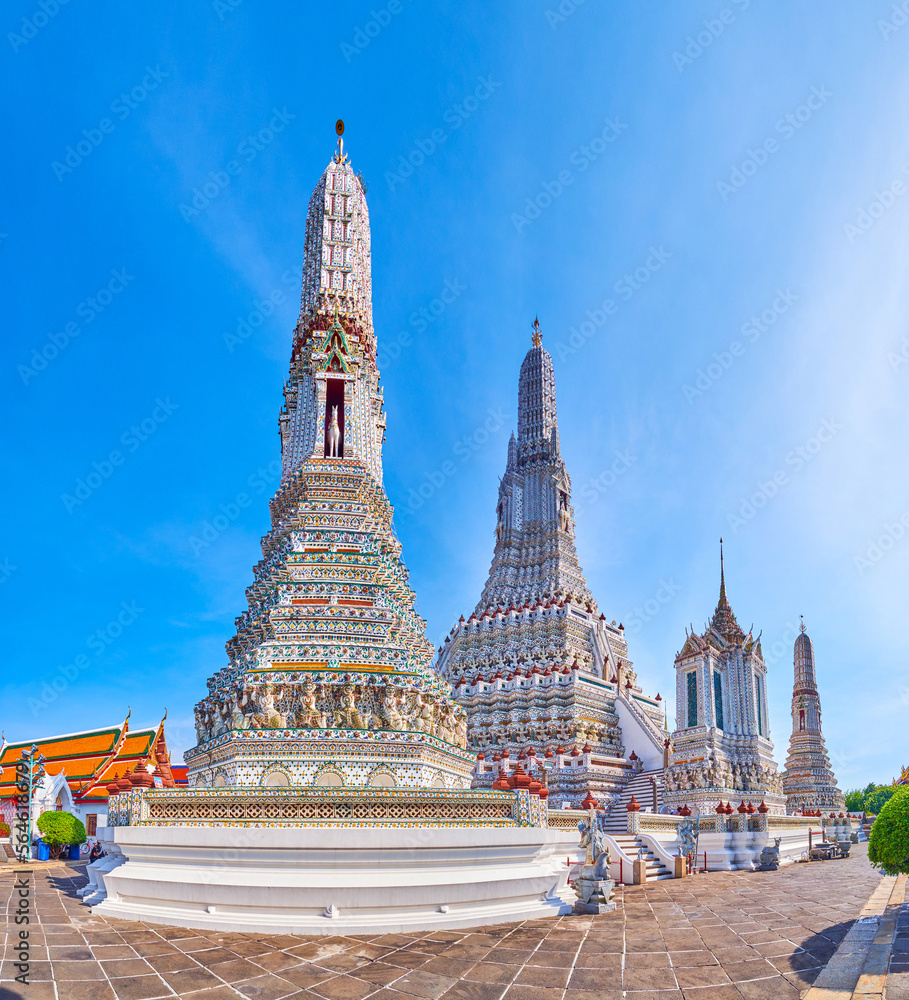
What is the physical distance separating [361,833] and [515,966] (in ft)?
10.2

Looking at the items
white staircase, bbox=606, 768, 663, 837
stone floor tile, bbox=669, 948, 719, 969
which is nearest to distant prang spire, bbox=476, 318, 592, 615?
white staircase, bbox=606, 768, 663, 837

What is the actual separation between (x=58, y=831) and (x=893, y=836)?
2170 centimetres

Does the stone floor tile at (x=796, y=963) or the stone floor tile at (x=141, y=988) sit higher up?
the stone floor tile at (x=141, y=988)

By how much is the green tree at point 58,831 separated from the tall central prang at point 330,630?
8.26m

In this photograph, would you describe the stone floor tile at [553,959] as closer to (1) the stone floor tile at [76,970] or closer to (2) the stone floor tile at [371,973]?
(2) the stone floor tile at [371,973]

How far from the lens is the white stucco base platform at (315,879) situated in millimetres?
11172

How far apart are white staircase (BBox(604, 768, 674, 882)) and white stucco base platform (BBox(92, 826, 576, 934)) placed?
27.7ft

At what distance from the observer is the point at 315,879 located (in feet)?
37.2

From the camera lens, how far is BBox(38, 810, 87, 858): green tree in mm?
22844

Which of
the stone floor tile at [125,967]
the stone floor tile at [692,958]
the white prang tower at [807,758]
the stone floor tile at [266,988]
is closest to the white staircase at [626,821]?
the stone floor tile at [692,958]

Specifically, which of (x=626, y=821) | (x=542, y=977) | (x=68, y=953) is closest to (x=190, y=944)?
(x=68, y=953)

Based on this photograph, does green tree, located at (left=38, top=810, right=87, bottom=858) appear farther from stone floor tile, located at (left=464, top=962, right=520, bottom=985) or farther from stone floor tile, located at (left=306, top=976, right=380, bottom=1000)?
stone floor tile, located at (left=464, top=962, right=520, bottom=985)

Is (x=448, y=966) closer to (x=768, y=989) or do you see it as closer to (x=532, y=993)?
(x=532, y=993)

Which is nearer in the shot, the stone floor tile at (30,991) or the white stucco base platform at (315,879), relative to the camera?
the stone floor tile at (30,991)
